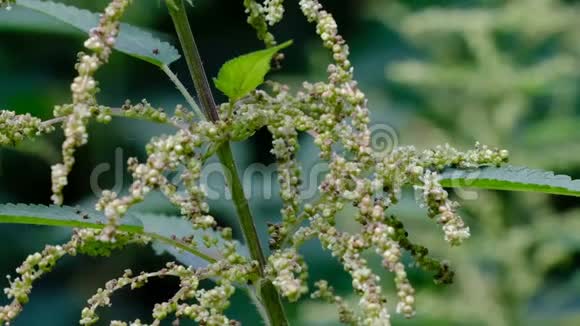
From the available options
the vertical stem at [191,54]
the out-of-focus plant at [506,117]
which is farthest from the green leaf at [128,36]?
the out-of-focus plant at [506,117]

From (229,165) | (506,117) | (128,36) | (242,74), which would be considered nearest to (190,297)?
(229,165)

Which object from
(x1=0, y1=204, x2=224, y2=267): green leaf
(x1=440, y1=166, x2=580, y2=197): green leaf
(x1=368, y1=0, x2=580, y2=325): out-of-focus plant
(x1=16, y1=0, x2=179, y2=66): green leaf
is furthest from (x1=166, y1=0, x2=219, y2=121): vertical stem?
(x1=368, y1=0, x2=580, y2=325): out-of-focus plant

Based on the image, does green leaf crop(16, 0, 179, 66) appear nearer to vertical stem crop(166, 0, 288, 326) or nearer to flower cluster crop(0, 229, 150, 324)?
vertical stem crop(166, 0, 288, 326)

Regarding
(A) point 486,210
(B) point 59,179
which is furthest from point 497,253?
(B) point 59,179

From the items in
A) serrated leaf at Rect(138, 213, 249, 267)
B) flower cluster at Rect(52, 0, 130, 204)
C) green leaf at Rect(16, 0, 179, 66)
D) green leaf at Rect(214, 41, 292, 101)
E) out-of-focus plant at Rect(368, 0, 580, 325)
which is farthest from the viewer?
out-of-focus plant at Rect(368, 0, 580, 325)

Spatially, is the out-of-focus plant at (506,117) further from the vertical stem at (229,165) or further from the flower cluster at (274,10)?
the flower cluster at (274,10)

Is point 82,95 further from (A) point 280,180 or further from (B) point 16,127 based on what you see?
(A) point 280,180
